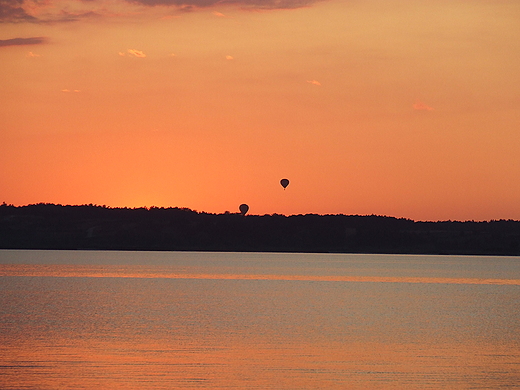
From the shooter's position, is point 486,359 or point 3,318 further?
point 3,318

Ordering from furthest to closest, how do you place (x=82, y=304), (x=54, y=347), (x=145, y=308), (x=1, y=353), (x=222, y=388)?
(x=82, y=304)
(x=145, y=308)
(x=54, y=347)
(x=1, y=353)
(x=222, y=388)

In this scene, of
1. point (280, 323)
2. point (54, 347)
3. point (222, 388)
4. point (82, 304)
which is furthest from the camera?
point (82, 304)

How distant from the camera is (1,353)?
34312mm

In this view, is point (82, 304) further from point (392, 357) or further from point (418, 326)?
point (392, 357)

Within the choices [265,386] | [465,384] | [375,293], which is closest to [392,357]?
[465,384]

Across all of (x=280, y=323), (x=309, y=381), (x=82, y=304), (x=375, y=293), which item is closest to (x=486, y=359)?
(x=309, y=381)

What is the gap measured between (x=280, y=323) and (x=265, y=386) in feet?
70.7

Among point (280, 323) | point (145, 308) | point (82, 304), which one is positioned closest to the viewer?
point (280, 323)

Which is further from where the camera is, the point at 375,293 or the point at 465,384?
the point at 375,293

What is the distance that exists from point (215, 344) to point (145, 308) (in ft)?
73.8

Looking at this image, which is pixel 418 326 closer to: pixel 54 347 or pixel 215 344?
pixel 215 344

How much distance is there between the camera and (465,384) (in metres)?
28.8

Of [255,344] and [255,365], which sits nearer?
[255,365]

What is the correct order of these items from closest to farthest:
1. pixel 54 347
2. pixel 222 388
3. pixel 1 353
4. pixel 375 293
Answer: pixel 222 388
pixel 1 353
pixel 54 347
pixel 375 293
